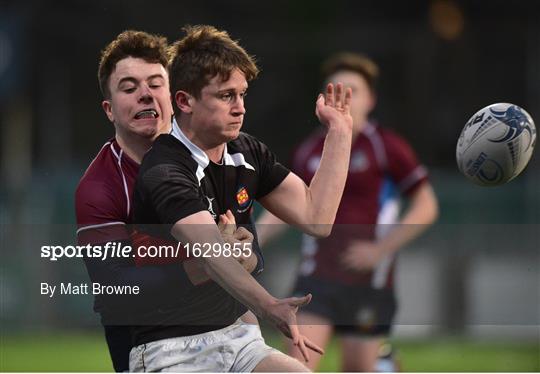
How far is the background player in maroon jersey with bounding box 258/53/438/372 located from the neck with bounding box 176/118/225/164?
288 centimetres

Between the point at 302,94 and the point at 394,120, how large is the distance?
1633 millimetres

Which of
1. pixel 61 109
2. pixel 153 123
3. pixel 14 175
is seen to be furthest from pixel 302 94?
pixel 153 123

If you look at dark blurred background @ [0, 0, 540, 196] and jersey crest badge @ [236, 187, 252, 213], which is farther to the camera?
dark blurred background @ [0, 0, 540, 196]

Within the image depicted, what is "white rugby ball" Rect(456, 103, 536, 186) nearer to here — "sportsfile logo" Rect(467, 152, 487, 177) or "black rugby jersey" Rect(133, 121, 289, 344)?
"sportsfile logo" Rect(467, 152, 487, 177)

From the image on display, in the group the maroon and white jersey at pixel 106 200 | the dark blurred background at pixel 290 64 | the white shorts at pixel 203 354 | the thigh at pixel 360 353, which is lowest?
the white shorts at pixel 203 354

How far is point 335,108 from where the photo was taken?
5.09 m

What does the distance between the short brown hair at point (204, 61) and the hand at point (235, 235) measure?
51cm

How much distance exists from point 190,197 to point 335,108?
87 centimetres

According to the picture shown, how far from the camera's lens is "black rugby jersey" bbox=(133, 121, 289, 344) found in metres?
4.58

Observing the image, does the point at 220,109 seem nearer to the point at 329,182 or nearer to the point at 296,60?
the point at 329,182

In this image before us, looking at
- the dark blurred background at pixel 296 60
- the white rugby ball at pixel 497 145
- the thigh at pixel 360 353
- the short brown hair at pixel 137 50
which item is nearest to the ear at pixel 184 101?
the short brown hair at pixel 137 50

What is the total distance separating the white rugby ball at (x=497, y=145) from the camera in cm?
546

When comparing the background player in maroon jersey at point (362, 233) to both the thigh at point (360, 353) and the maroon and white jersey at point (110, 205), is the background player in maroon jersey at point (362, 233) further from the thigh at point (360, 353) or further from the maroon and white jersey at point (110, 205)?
the maroon and white jersey at point (110, 205)

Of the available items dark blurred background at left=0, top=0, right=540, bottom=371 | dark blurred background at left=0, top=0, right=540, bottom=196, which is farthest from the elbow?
dark blurred background at left=0, top=0, right=540, bottom=196
